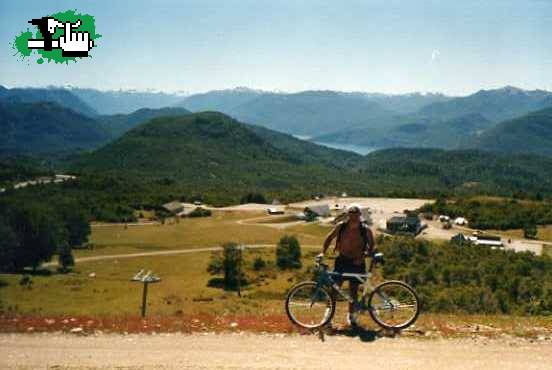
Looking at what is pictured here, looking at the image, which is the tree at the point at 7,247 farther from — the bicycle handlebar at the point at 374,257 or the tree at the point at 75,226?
the bicycle handlebar at the point at 374,257

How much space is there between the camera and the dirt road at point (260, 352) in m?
11.6

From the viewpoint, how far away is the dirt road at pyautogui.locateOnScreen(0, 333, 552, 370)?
11.6 meters

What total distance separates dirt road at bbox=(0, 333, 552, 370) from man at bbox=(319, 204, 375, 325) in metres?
1.51

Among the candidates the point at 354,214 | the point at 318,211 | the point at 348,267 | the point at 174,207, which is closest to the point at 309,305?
the point at 348,267

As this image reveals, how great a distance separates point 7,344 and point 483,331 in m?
12.8

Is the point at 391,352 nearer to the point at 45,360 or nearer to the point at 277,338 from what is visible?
the point at 277,338

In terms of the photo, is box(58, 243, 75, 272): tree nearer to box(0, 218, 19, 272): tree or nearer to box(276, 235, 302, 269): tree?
box(0, 218, 19, 272): tree

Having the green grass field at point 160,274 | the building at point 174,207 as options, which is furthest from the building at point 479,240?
the building at point 174,207

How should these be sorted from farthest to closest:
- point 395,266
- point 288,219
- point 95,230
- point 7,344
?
point 288,219 < point 95,230 < point 395,266 < point 7,344

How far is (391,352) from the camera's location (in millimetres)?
12109

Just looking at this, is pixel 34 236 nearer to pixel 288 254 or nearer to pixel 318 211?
pixel 288 254

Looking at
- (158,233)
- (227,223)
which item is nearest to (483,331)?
(158,233)

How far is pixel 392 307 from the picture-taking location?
13664 millimetres

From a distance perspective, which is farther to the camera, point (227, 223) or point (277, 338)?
point (227, 223)
